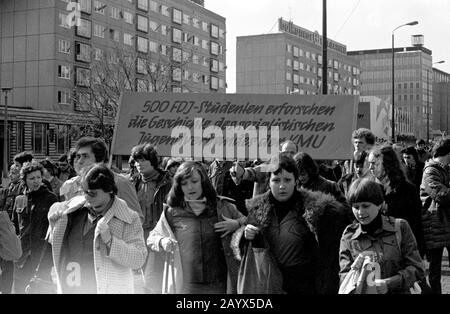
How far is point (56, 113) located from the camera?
53875 mm

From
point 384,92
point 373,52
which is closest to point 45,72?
point 384,92

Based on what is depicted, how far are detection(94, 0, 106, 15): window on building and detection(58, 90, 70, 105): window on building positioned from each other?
10.00m

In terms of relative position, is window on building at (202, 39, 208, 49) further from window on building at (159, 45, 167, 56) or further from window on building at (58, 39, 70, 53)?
window on building at (58, 39, 70, 53)

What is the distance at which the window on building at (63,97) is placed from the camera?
189ft

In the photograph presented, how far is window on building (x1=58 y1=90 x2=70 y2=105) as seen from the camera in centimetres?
5756

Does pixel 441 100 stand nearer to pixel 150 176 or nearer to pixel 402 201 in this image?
pixel 150 176

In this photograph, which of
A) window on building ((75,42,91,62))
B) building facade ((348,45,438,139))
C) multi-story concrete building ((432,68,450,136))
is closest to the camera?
window on building ((75,42,91,62))

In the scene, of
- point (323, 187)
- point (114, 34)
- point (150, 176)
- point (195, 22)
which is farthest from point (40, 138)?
point (323, 187)

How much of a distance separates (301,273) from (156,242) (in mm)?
1084

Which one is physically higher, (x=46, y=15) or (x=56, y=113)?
(x=46, y=15)

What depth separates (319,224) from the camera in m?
4.65

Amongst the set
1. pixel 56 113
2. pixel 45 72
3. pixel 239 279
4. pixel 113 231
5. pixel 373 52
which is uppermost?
pixel 373 52

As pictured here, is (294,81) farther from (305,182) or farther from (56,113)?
(305,182)

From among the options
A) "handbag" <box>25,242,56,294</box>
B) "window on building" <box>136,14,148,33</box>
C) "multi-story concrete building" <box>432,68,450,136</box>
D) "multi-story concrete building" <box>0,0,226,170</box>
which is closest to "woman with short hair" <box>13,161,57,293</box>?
"handbag" <box>25,242,56,294</box>
